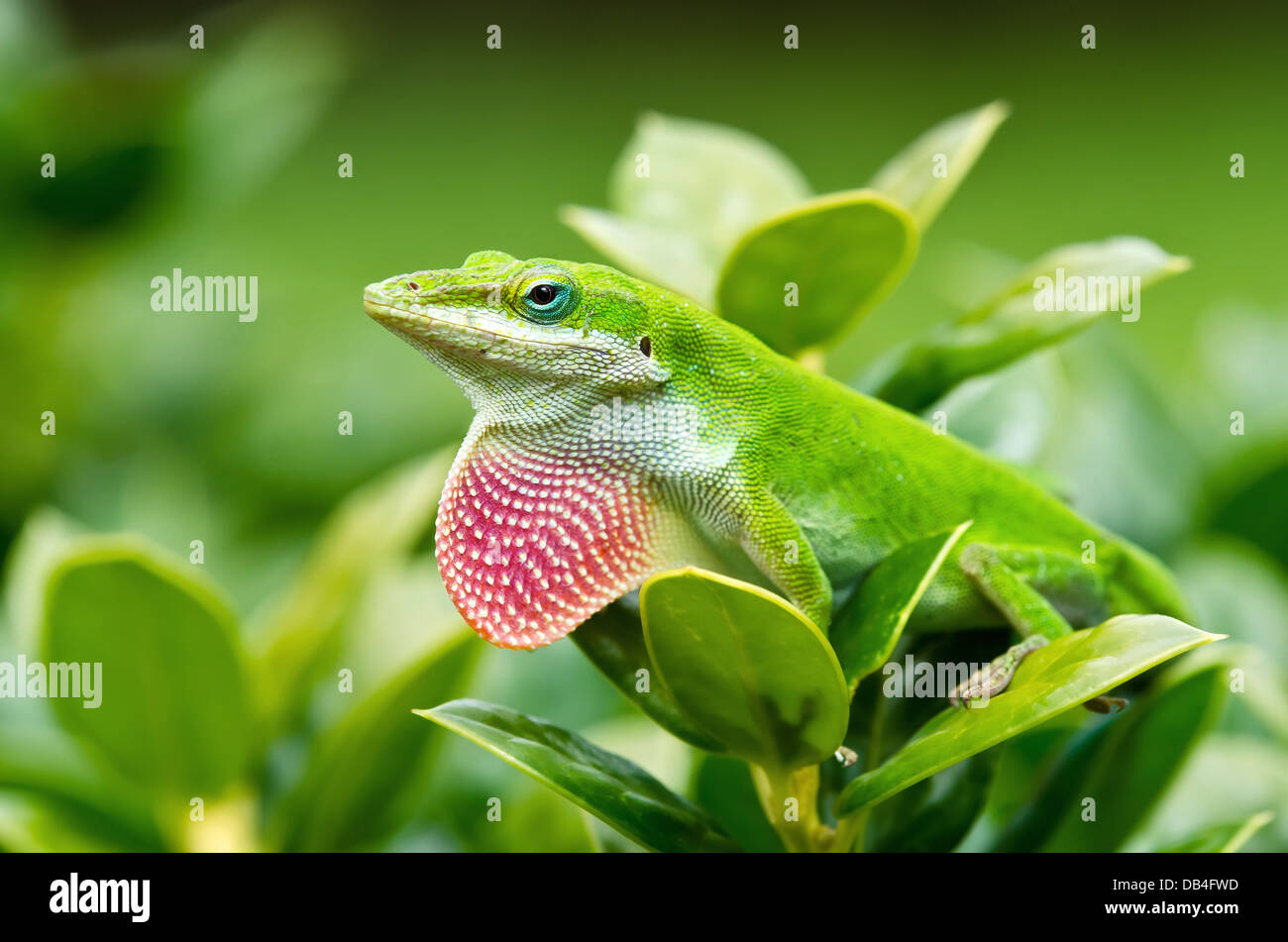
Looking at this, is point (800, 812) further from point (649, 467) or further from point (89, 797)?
point (89, 797)

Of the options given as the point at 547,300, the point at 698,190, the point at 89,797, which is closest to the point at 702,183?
the point at 698,190

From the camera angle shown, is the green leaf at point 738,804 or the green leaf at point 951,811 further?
the green leaf at point 738,804

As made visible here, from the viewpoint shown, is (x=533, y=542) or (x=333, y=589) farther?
(x=333, y=589)

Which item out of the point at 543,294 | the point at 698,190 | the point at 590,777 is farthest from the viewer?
the point at 698,190

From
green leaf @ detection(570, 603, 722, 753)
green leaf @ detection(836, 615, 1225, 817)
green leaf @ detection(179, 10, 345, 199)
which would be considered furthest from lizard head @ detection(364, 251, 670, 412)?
green leaf @ detection(179, 10, 345, 199)

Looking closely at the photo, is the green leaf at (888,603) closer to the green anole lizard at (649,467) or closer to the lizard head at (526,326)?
the green anole lizard at (649,467)

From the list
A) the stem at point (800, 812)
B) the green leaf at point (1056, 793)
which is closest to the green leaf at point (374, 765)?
the stem at point (800, 812)
